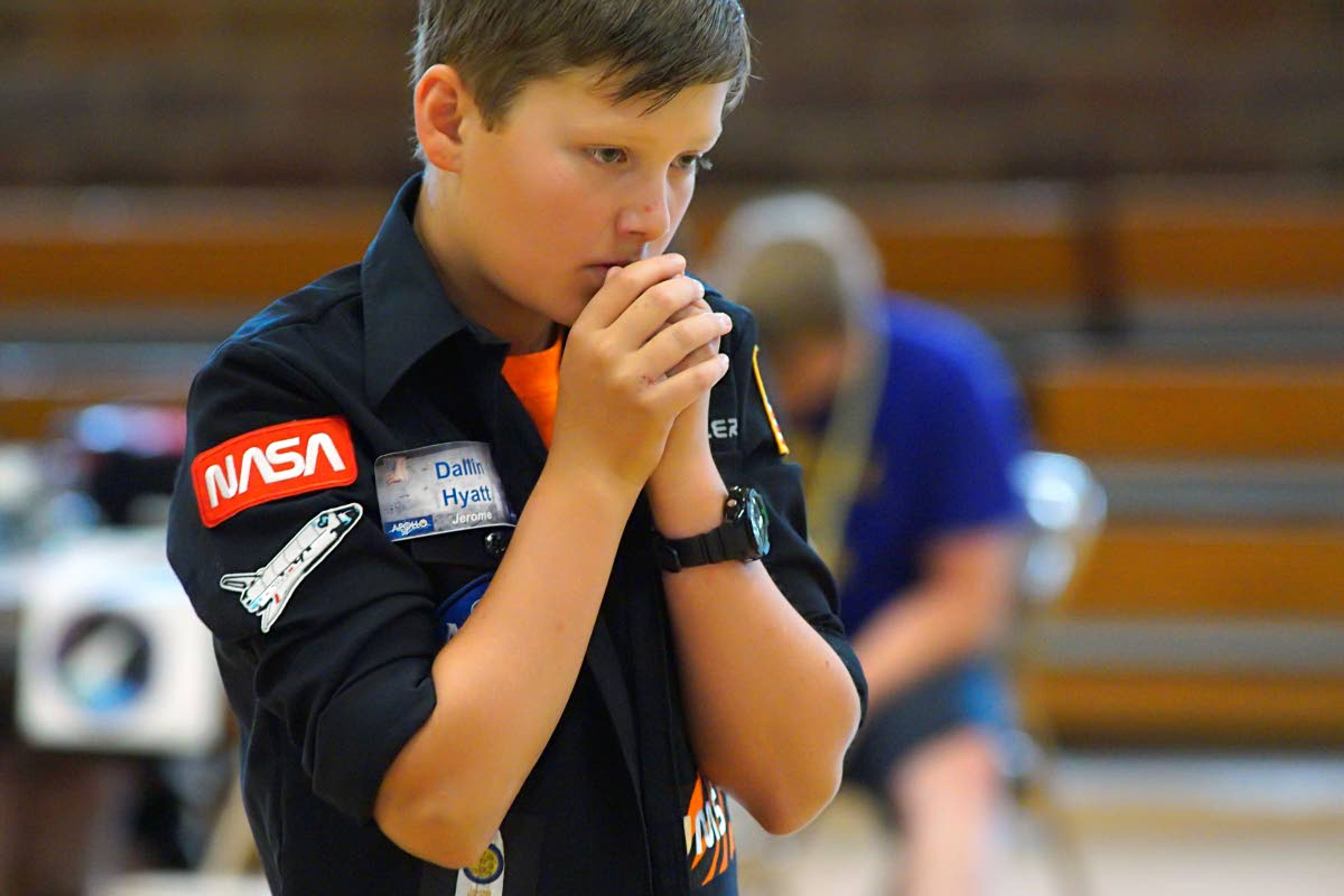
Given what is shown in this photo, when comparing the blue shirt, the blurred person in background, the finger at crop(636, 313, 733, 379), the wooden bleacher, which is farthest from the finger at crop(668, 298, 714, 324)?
the wooden bleacher

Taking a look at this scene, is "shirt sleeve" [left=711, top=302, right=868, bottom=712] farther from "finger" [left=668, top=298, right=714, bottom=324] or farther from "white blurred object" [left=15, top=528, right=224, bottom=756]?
"white blurred object" [left=15, top=528, right=224, bottom=756]

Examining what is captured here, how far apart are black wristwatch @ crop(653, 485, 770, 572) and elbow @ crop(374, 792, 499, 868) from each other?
18cm

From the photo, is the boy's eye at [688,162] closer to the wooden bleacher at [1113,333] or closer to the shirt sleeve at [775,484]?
the shirt sleeve at [775,484]

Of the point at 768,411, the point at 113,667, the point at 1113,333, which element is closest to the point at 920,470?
the point at 113,667

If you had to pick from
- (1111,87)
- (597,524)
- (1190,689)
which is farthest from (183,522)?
(1111,87)

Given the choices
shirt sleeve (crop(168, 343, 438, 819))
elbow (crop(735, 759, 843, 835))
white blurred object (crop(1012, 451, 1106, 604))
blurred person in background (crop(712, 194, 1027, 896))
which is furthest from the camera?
white blurred object (crop(1012, 451, 1106, 604))

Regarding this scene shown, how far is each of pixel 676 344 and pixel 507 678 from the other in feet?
0.69

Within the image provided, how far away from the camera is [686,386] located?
0.87m

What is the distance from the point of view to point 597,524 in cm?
86

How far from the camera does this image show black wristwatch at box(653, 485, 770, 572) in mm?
892

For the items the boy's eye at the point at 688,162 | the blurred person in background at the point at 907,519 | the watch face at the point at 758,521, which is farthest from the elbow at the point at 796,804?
the blurred person in background at the point at 907,519

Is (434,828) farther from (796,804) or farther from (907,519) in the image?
(907,519)

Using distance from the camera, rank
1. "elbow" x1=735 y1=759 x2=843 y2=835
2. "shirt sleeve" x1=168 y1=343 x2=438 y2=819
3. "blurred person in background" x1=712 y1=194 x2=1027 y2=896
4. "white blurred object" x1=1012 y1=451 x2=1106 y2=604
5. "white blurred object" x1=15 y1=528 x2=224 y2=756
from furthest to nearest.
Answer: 1. "white blurred object" x1=1012 y1=451 x2=1106 y2=604
2. "blurred person in background" x1=712 y1=194 x2=1027 y2=896
3. "white blurred object" x1=15 y1=528 x2=224 y2=756
4. "elbow" x1=735 y1=759 x2=843 y2=835
5. "shirt sleeve" x1=168 y1=343 x2=438 y2=819

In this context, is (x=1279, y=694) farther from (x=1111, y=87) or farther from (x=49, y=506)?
(x=49, y=506)
